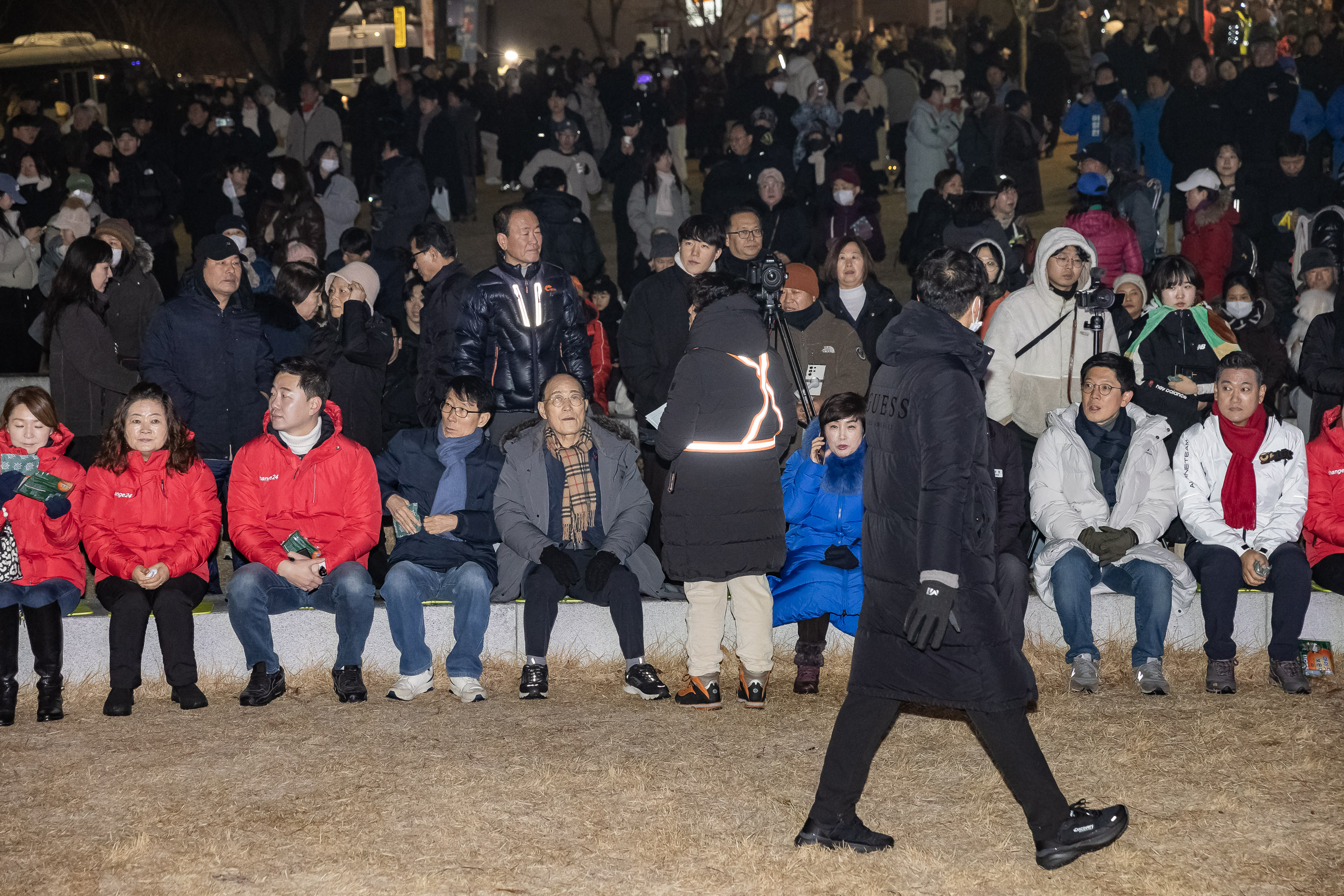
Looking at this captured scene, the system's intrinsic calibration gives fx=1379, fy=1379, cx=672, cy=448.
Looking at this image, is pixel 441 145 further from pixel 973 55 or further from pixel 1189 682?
pixel 1189 682

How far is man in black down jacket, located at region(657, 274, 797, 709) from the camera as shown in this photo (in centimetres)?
564

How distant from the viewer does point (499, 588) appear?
20.9ft

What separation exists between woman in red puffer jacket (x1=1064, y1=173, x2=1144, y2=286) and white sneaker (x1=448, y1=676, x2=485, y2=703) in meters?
6.01

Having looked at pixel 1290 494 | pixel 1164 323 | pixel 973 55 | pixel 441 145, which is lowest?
pixel 1290 494

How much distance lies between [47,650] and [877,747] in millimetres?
3707

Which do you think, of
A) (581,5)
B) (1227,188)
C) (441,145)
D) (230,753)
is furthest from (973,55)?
(581,5)

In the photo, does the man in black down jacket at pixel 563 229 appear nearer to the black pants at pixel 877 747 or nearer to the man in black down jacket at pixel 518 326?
the man in black down jacket at pixel 518 326

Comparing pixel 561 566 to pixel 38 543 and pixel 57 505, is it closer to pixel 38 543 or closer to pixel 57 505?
pixel 57 505

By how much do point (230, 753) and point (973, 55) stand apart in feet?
56.2

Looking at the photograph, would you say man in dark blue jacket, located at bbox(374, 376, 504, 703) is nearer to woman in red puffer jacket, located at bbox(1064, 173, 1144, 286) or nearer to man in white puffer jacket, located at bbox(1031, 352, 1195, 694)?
man in white puffer jacket, located at bbox(1031, 352, 1195, 694)

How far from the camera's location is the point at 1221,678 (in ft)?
19.8

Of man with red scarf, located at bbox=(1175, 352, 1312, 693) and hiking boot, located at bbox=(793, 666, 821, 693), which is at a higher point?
man with red scarf, located at bbox=(1175, 352, 1312, 693)

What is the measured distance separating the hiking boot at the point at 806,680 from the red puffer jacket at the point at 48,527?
10.7 feet

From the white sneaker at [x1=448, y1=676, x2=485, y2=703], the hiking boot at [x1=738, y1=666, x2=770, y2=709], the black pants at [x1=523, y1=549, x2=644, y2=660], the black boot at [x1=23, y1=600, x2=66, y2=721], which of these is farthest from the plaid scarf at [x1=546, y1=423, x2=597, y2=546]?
the black boot at [x1=23, y1=600, x2=66, y2=721]
